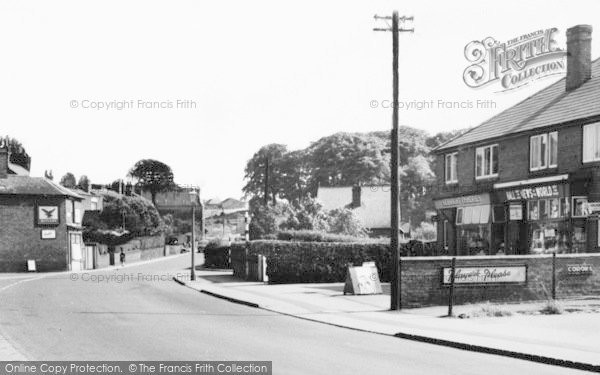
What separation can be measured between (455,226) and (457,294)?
16861 mm

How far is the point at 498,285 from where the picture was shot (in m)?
22.2

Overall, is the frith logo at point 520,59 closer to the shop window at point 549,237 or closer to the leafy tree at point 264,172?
the shop window at point 549,237

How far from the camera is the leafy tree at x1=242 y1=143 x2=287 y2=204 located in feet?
329

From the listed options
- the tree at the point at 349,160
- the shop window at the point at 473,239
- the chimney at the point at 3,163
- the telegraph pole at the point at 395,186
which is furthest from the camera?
the tree at the point at 349,160

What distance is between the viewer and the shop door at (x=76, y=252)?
203 ft

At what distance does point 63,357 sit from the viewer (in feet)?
40.2

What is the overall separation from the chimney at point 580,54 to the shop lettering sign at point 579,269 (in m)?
12.0

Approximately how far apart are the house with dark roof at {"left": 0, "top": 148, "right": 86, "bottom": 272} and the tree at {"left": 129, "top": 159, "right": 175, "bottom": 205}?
254 ft

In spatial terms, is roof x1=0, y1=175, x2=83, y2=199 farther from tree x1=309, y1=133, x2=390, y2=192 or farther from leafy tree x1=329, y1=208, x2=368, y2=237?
tree x1=309, y1=133, x2=390, y2=192

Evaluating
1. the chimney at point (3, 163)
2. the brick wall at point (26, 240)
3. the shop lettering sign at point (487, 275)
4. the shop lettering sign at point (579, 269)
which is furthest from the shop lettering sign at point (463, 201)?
the chimney at point (3, 163)

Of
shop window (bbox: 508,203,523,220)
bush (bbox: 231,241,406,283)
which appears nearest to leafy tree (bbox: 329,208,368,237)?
bush (bbox: 231,241,406,283)

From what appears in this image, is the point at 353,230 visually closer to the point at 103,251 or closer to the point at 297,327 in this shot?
the point at 103,251

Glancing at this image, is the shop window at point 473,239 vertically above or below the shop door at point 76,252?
above

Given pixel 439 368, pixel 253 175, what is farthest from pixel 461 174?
pixel 253 175
